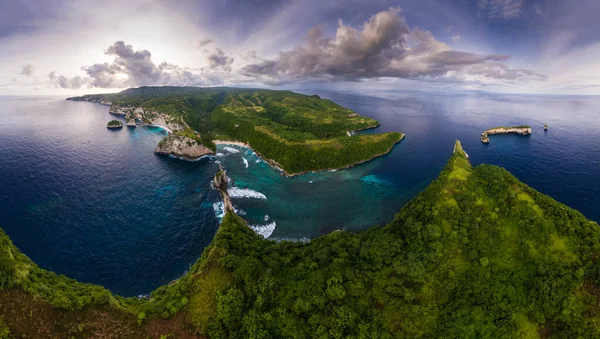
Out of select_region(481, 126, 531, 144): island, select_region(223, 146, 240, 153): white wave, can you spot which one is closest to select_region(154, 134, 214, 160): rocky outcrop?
select_region(223, 146, 240, 153): white wave

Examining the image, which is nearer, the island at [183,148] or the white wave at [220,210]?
the white wave at [220,210]

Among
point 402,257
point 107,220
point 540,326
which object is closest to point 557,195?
point 540,326

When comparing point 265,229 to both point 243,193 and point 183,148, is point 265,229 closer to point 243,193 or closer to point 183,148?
point 243,193

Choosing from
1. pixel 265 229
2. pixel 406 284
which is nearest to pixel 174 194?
pixel 265 229

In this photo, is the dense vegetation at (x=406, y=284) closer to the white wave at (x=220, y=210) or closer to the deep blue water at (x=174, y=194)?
the deep blue water at (x=174, y=194)

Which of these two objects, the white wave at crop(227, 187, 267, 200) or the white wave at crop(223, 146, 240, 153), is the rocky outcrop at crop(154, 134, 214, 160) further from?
the white wave at crop(227, 187, 267, 200)

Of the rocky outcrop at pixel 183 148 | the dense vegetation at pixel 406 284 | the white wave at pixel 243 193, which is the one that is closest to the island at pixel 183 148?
the rocky outcrop at pixel 183 148
